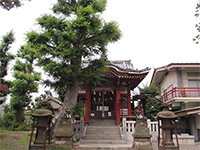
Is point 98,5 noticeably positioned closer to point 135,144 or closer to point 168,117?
point 168,117

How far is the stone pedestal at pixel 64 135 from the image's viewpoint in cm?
787

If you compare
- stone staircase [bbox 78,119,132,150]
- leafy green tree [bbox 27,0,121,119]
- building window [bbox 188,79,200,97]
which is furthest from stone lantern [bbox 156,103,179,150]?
building window [bbox 188,79,200,97]

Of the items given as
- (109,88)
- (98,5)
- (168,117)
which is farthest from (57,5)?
(168,117)

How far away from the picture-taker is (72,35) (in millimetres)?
8516

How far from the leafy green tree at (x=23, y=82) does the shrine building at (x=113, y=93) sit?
544 centimetres

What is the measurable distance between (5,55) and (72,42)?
10.9 metres

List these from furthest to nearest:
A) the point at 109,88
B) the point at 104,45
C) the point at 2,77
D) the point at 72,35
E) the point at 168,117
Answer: the point at 2,77, the point at 109,88, the point at 104,45, the point at 72,35, the point at 168,117

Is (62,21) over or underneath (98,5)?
underneath

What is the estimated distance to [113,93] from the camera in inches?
600

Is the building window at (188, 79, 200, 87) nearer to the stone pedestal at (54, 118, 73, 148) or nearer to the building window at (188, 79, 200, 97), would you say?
the building window at (188, 79, 200, 97)

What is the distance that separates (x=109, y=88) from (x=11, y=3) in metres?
11.2

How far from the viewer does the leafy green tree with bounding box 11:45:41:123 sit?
15.8m

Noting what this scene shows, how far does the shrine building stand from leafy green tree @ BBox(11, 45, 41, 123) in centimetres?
544

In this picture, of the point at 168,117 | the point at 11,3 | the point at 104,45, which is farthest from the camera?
the point at 104,45
